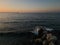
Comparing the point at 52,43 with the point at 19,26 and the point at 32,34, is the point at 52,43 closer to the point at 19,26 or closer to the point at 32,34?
the point at 32,34

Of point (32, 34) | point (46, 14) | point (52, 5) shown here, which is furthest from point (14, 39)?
point (52, 5)

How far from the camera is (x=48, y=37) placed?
5.84 feet

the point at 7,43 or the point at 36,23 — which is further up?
the point at 36,23

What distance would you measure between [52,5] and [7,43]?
0.59 meters

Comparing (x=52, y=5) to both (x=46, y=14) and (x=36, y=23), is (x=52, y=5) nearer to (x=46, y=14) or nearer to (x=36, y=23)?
(x=46, y=14)

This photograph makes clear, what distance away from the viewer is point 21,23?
180cm

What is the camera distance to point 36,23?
1.80 m

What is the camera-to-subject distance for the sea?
177cm

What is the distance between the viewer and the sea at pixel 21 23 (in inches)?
69.8

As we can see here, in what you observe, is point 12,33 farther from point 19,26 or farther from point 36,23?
point 36,23

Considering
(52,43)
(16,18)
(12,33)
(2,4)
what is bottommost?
(52,43)

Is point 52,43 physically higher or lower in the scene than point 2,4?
lower

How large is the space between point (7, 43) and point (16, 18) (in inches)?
10.3

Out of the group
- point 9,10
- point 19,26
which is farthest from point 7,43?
point 9,10
